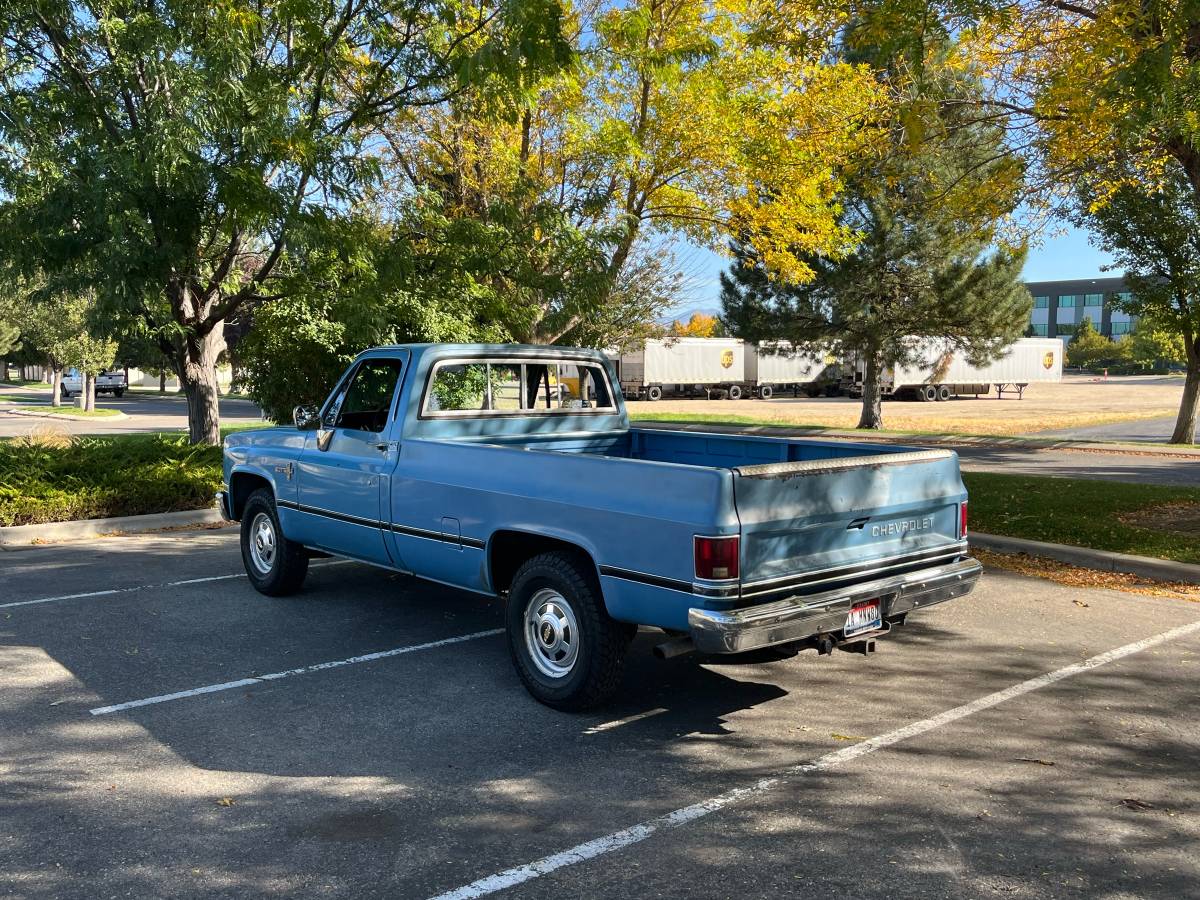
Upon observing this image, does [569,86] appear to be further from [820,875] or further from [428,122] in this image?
[820,875]

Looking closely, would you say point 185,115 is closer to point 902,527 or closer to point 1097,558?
point 902,527

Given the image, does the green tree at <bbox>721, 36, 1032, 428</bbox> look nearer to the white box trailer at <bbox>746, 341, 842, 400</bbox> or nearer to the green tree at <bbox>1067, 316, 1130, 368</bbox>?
the white box trailer at <bbox>746, 341, 842, 400</bbox>

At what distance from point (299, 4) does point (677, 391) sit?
151 feet

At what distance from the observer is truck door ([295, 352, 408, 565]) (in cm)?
649

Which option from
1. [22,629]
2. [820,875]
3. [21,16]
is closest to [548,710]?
[820,875]

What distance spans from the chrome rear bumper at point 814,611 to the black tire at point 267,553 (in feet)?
13.6

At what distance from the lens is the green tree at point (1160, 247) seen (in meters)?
18.2

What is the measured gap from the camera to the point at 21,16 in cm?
1105

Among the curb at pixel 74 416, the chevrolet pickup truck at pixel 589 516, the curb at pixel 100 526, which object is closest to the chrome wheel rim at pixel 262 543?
the chevrolet pickup truck at pixel 589 516

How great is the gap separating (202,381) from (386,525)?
9330 millimetres

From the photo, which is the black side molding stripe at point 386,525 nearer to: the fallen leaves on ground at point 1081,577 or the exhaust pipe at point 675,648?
the exhaust pipe at point 675,648

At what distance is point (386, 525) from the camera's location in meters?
6.38

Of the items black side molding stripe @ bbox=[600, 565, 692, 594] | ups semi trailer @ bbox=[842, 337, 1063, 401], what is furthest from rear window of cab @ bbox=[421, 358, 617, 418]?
ups semi trailer @ bbox=[842, 337, 1063, 401]

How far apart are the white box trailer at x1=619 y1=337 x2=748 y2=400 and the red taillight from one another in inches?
1831
